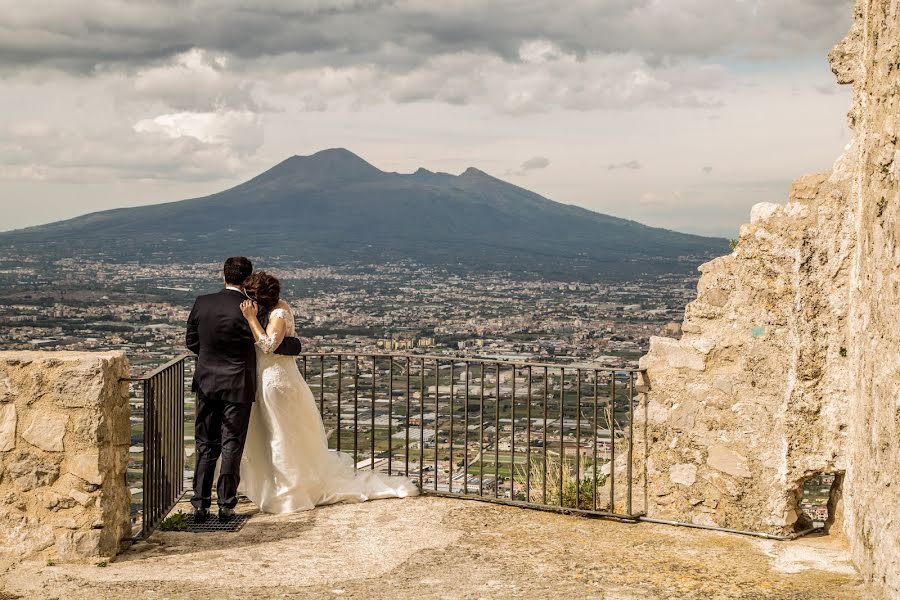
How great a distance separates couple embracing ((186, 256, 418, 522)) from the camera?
7137 mm

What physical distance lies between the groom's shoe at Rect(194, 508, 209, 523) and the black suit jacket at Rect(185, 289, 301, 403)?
92 centimetres

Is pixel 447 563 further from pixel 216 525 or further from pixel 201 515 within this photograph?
pixel 201 515

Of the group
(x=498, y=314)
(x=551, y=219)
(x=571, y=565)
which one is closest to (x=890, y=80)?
(x=571, y=565)

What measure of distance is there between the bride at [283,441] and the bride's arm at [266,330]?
4 centimetres

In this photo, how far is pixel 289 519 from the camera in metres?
7.36

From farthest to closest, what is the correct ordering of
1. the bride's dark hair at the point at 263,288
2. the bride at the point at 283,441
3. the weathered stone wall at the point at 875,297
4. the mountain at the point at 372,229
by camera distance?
the mountain at the point at 372,229
the bride at the point at 283,441
the bride's dark hair at the point at 263,288
the weathered stone wall at the point at 875,297

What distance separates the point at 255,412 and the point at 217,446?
484 millimetres

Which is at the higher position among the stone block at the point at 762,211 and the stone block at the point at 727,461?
the stone block at the point at 762,211

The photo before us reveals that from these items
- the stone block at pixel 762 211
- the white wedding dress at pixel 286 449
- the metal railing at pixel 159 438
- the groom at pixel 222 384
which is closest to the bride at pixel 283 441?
the white wedding dress at pixel 286 449

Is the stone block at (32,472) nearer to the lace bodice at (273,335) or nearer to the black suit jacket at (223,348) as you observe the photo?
the black suit jacket at (223,348)

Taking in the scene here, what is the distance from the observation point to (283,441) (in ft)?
24.8

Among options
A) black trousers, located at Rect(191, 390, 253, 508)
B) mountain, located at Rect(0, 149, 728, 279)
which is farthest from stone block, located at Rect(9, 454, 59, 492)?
mountain, located at Rect(0, 149, 728, 279)

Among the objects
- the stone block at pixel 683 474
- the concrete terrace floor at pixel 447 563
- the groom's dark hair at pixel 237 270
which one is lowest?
the concrete terrace floor at pixel 447 563

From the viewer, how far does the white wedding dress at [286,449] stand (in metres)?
7.55
